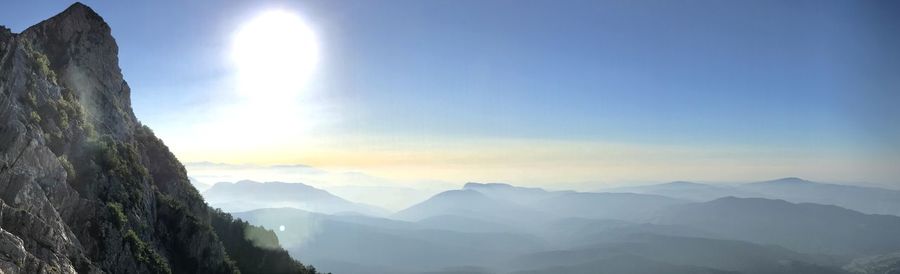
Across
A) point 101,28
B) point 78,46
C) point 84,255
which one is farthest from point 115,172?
point 101,28

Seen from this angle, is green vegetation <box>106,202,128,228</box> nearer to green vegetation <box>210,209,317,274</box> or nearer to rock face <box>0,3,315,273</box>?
rock face <box>0,3,315,273</box>

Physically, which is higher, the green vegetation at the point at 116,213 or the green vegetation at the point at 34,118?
the green vegetation at the point at 34,118

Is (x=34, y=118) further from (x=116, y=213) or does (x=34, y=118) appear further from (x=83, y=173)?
(x=116, y=213)

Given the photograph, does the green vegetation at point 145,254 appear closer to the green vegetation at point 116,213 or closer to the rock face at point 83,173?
the rock face at point 83,173

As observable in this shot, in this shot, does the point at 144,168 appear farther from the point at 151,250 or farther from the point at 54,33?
the point at 54,33

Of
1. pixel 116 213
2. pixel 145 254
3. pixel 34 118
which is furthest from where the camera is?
pixel 145 254

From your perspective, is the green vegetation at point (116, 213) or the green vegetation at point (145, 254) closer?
the green vegetation at point (116, 213)

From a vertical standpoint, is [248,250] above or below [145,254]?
below

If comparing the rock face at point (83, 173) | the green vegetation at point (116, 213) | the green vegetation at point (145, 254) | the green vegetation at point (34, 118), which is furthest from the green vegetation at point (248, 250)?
the green vegetation at point (34, 118)

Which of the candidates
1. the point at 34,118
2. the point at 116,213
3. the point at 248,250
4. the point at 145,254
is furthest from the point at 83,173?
the point at 248,250

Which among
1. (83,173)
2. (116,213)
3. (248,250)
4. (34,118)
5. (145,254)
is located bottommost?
(248,250)
